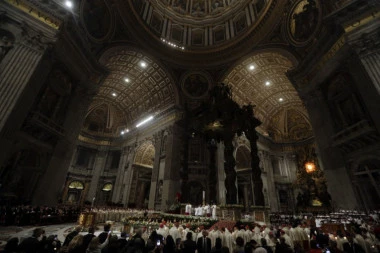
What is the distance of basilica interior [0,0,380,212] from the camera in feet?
30.4

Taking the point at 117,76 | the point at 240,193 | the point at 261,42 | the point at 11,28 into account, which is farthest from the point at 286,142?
the point at 11,28

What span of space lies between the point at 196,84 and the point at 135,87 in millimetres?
7714

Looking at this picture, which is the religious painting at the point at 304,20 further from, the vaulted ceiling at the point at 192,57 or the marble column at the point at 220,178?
the marble column at the point at 220,178

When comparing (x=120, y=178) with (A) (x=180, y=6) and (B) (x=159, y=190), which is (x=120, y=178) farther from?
(A) (x=180, y=6)

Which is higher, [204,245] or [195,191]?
[195,191]

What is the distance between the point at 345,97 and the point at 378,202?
5884 mm

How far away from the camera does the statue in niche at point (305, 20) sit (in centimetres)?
1305

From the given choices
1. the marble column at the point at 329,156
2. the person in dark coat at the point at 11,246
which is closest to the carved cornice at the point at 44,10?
the person in dark coat at the point at 11,246

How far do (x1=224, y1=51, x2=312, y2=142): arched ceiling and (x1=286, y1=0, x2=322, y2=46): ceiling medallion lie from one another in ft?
6.51

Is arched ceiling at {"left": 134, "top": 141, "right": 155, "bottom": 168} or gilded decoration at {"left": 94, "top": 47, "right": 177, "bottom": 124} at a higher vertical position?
gilded decoration at {"left": 94, "top": 47, "right": 177, "bottom": 124}

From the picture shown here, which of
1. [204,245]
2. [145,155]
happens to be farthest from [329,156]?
[145,155]

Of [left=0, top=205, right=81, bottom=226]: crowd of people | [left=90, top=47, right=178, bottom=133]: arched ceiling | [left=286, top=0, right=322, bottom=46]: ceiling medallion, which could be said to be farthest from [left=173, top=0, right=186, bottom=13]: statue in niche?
[left=0, top=205, right=81, bottom=226]: crowd of people

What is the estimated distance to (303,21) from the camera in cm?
1394

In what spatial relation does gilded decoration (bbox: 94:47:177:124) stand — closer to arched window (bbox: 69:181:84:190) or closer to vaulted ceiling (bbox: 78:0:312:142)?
vaulted ceiling (bbox: 78:0:312:142)
